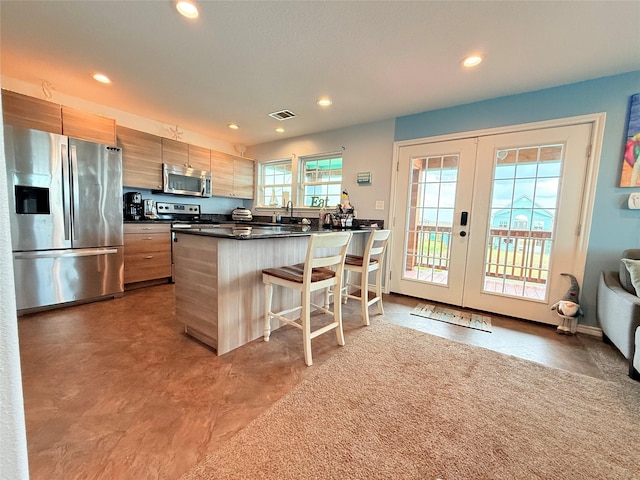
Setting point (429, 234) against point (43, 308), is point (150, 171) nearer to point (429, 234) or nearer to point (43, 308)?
point (43, 308)

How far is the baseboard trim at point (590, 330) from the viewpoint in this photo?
7.92 feet

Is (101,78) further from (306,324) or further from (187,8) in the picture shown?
(306,324)

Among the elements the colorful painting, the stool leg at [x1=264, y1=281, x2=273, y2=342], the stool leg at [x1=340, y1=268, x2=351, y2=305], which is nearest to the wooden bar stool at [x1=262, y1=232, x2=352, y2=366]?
the stool leg at [x1=264, y1=281, x2=273, y2=342]

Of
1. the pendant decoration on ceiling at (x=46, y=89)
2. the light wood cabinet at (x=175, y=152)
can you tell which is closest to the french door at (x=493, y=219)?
the light wood cabinet at (x=175, y=152)

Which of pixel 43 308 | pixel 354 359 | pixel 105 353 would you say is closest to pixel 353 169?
pixel 354 359

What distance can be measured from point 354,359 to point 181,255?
63.2 inches

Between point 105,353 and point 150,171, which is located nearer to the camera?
point 105,353

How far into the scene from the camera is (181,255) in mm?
2143

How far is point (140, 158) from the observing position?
11.4ft

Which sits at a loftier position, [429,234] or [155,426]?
[429,234]

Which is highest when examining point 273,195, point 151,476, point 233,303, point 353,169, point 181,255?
point 353,169

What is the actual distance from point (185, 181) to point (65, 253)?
1782 mm

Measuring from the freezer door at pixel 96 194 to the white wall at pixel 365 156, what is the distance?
8.69ft

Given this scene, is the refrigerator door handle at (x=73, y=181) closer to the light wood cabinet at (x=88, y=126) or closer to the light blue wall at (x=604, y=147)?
the light wood cabinet at (x=88, y=126)
